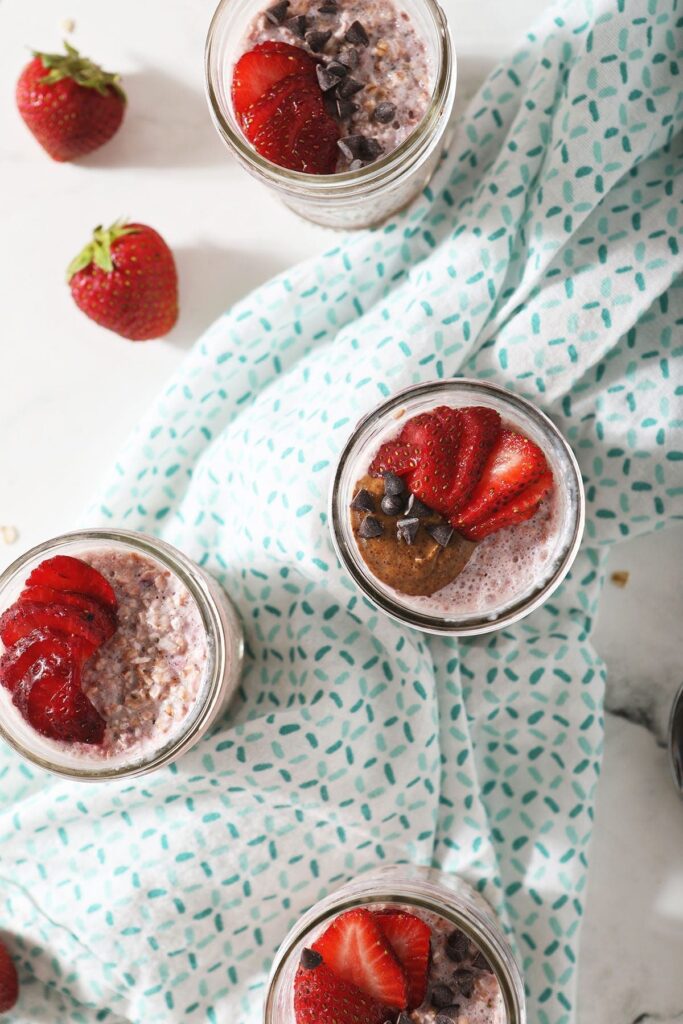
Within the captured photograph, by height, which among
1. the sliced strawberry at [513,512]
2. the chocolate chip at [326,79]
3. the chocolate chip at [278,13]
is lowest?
the sliced strawberry at [513,512]

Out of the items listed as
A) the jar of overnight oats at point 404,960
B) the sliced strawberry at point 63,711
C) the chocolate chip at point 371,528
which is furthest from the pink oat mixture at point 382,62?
the jar of overnight oats at point 404,960

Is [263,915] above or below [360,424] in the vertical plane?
below

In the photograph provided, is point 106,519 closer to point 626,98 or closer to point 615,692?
point 615,692

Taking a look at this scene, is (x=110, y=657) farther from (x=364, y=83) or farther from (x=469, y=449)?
(x=364, y=83)

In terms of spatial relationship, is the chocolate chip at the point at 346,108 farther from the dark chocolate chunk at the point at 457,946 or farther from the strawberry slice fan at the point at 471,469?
the dark chocolate chunk at the point at 457,946

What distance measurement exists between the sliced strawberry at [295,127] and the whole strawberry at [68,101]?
0.31 meters

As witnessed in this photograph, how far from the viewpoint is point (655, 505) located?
1.29 metres

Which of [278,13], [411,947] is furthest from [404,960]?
[278,13]

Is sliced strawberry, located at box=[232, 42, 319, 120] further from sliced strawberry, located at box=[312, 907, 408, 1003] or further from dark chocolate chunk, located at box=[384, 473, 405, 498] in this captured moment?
sliced strawberry, located at box=[312, 907, 408, 1003]

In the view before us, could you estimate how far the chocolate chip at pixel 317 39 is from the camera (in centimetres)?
118

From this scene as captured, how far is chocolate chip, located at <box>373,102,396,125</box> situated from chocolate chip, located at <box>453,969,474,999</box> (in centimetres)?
99

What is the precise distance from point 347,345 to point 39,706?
585 millimetres

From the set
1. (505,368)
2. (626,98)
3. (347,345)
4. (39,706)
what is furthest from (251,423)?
(626,98)

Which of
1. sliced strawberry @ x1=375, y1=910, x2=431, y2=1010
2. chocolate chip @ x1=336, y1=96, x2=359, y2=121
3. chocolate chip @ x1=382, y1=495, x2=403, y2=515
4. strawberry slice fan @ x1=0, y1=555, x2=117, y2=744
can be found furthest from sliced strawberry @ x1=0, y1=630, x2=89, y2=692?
chocolate chip @ x1=336, y1=96, x2=359, y2=121
